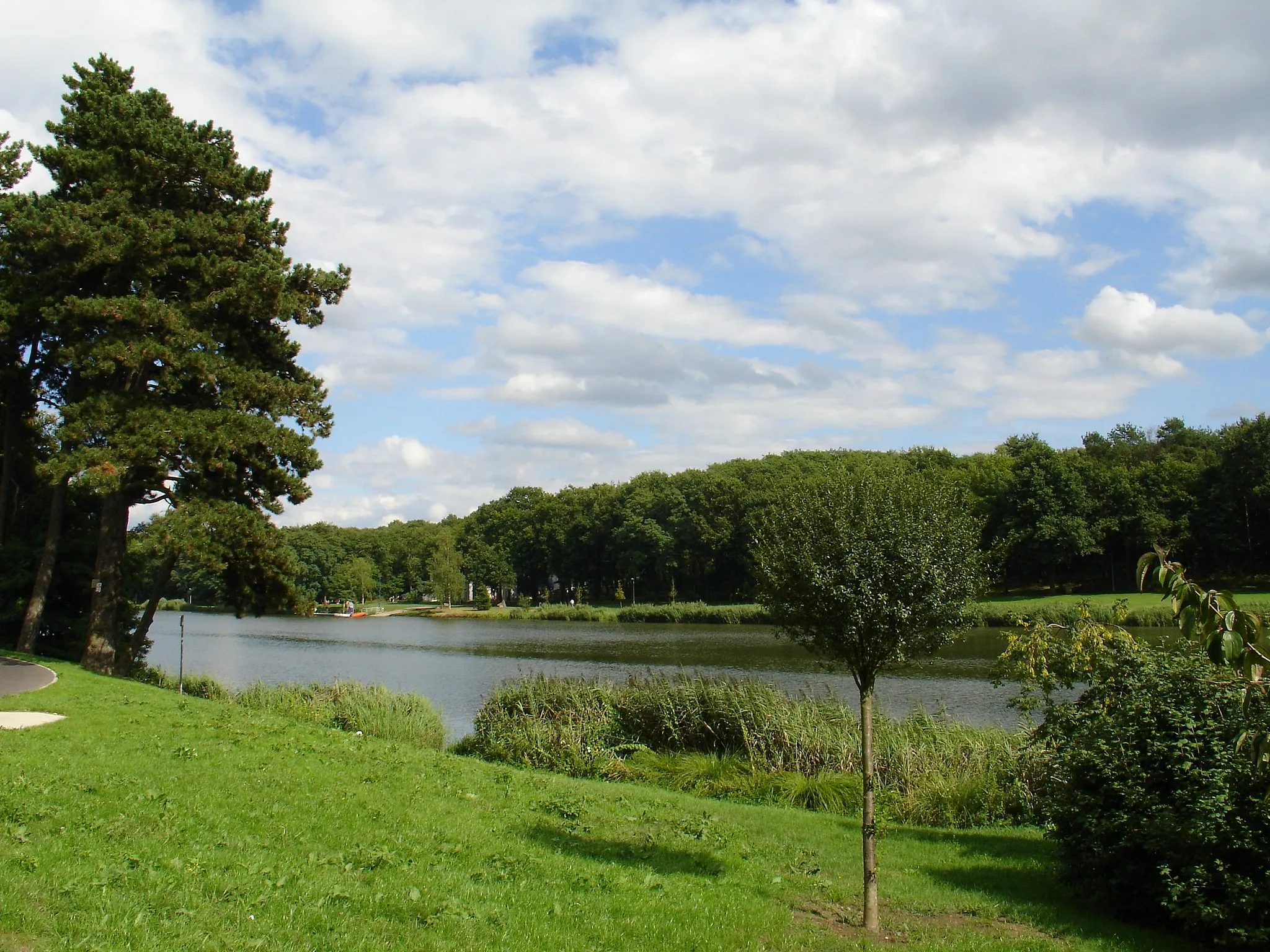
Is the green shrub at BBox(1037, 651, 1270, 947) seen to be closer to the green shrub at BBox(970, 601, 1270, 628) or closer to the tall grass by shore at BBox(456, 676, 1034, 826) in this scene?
the tall grass by shore at BBox(456, 676, 1034, 826)

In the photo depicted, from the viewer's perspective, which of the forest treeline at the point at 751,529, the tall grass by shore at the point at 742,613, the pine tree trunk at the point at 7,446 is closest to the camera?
the pine tree trunk at the point at 7,446

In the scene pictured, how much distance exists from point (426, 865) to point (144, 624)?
67.0ft

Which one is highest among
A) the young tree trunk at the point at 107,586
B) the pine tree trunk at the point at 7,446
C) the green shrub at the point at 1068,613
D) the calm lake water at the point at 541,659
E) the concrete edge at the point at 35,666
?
the pine tree trunk at the point at 7,446

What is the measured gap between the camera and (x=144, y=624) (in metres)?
24.8

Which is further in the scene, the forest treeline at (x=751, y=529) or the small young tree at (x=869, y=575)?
the forest treeline at (x=751, y=529)

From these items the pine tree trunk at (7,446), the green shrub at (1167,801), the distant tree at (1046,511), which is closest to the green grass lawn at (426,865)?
the green shrub at (1167,801)

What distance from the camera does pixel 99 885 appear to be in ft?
20.5

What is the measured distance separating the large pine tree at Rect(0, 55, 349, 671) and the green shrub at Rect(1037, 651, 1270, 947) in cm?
1814

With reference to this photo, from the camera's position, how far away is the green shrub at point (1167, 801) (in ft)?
22.7

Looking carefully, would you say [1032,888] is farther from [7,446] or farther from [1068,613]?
[1068,613]

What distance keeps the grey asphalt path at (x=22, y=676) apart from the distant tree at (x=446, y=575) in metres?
93.4

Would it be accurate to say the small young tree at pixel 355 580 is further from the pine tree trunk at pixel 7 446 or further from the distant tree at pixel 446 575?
the pine tree trunk at pixel 7 446

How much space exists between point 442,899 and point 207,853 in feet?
6.54

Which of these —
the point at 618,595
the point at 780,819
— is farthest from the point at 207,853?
the point at 618,595
